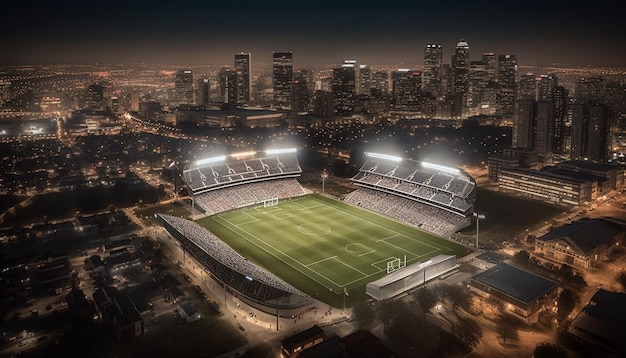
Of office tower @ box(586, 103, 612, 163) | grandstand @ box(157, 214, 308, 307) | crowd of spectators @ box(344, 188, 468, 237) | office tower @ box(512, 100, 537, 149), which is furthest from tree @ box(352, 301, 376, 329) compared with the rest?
office tower @ box(512, 100, 537, 149)

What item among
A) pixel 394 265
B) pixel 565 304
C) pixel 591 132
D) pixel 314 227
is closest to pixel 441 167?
pixel 314 227

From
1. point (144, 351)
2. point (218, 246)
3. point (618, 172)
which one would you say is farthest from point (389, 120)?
point (144, 351)

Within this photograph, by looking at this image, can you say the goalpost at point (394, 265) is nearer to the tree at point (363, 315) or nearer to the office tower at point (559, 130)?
the tree at point (363, 315)

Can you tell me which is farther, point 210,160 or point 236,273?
point 210,160

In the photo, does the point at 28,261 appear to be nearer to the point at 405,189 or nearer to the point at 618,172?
the point at 405,189

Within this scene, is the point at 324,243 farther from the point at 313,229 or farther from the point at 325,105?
the point at 325,105

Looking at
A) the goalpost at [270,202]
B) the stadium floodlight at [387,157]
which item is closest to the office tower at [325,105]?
the stadium floodlight at [387,157]

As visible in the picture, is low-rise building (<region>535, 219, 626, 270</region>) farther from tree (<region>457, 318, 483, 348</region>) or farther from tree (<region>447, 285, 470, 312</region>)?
tree (<region>457, 318, 483, 348</region>)
